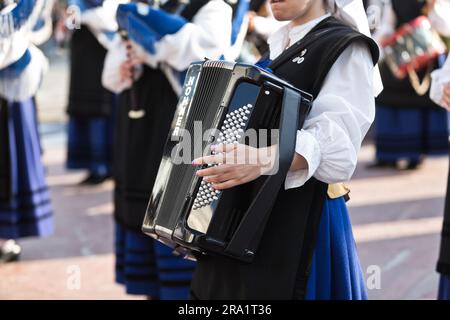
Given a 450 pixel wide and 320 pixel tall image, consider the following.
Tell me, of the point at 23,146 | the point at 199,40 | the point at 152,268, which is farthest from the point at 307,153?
the point at 23,146

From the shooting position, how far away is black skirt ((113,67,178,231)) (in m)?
3.48

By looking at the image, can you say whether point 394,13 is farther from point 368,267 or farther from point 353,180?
point 368,267

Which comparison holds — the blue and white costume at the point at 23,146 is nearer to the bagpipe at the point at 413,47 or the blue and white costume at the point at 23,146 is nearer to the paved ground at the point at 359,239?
the paved ground at the point at 359,239

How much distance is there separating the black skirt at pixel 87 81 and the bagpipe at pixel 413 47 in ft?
7.62

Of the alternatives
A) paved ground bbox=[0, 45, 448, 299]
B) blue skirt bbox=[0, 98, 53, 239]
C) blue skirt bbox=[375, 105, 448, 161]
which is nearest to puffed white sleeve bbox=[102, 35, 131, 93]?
blue skirt bbox=[0, 98, 53, 239]

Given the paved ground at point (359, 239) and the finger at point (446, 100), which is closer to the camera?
the finger at point (446, 100)

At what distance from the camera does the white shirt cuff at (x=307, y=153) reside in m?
2.03

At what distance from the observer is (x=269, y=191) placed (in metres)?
2.06

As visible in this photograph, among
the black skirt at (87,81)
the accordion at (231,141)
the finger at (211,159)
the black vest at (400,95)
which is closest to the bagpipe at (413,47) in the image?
the black vest at (400,95)

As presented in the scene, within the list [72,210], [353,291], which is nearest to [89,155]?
[72,210]

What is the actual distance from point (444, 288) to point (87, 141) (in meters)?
4.08

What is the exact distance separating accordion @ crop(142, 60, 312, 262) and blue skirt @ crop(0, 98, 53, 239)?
240 centimetres

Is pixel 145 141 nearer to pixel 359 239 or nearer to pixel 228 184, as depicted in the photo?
pixel 228 184

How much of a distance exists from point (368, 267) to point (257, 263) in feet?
7.26
